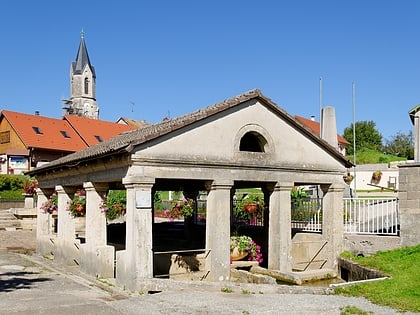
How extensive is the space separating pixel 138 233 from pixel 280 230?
4.48 metres

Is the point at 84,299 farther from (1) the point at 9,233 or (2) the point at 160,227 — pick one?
(1) the point at 9,233

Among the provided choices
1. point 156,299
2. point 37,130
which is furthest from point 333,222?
point 37,130

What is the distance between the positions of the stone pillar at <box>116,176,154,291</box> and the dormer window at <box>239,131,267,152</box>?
3565 millimetres

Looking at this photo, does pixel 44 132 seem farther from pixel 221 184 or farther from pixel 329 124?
pixel 221 184

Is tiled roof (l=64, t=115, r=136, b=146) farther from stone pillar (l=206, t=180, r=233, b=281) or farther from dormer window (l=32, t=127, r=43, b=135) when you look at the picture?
stone pillar (l=206, t=180, r=233, b=281)

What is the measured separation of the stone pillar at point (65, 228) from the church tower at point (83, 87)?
69.1 m

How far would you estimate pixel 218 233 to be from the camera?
12219 mm

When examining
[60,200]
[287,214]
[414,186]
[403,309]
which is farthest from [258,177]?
[60,200]

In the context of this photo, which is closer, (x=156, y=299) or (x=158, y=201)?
(x=156, y=299)

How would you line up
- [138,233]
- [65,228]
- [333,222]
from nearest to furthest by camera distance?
[138,233] < [333,222] < [65,228]

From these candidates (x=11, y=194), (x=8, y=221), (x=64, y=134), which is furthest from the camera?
(x=64, y=134)

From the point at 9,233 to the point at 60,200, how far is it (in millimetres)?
8638

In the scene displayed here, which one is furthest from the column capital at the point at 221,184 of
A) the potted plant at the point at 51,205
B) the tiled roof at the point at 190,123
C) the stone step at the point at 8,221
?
the stone step at the point at 8,221

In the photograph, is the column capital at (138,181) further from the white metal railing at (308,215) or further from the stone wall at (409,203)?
the stone wall at (409,203)
